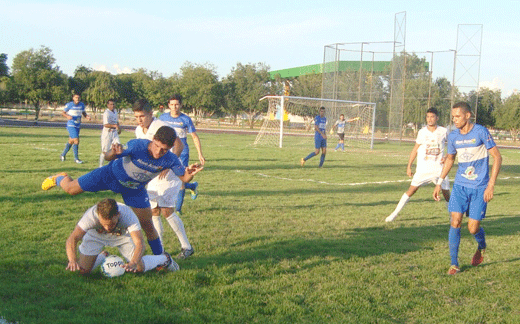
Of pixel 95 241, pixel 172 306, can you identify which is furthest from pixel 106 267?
pixel 172 306

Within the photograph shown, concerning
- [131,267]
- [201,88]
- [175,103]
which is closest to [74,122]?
[175,103]

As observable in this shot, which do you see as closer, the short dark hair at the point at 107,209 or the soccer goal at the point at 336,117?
the short dark hair at the point at 107,209

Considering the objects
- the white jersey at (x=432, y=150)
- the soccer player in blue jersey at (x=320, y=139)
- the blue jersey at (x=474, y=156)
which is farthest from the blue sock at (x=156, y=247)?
the soccer player in blue jersey at (x=320, y=139)

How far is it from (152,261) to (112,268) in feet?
1.36

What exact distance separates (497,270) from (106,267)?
4482mm

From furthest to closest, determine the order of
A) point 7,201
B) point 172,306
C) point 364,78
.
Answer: point 364,78, point 7,201, point 172,306

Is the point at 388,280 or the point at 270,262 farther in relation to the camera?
the point at 270,262

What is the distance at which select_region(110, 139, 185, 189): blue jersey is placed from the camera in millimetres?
4988

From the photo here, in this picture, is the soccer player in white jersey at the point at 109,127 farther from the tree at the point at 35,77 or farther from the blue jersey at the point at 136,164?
the tree at the point at 35,77

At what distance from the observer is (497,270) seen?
6.00 metres

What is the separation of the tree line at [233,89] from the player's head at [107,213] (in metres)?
33.3

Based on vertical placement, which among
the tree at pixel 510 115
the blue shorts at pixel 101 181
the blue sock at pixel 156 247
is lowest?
the blue sock at pixel 156 247

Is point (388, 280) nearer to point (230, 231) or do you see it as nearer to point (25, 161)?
point (230, 231)

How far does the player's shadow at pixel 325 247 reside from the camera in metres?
5.81
